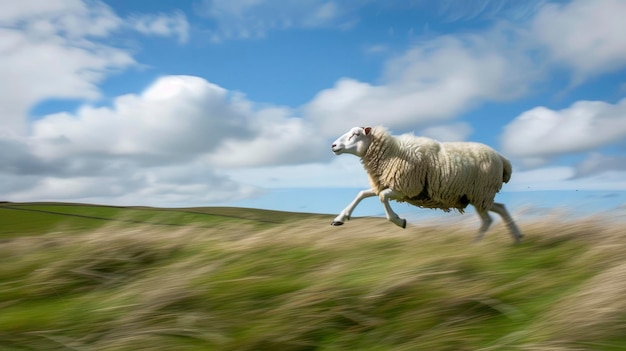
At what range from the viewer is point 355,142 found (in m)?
8.53

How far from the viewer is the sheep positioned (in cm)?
796

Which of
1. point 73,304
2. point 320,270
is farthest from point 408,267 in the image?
point 73,304

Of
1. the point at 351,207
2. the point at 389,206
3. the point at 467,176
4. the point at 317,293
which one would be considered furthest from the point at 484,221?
the point at 317,293

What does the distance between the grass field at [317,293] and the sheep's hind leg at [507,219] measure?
18.0 inches

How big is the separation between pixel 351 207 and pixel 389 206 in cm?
53

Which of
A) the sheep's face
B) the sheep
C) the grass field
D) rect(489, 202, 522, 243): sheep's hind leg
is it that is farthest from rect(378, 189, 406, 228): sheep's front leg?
rect(489, 202, 522, 243): sheep's hind leg

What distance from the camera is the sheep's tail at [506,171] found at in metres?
8.67

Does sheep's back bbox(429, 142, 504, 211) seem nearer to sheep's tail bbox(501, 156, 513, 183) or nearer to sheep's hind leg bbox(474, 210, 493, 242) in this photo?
sheep's hind leg bbox(474, 210, 493, 242)

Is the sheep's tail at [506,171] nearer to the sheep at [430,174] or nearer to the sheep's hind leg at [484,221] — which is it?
A: the sheep at [430,174]

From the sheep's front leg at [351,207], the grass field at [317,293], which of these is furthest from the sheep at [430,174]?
the grass field at [317,293]

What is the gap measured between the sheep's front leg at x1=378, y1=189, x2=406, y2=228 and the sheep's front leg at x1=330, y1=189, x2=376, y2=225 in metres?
0.17

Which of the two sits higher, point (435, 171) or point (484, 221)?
point (435, 171)

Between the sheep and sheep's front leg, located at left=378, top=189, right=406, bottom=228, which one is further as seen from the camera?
the sheep

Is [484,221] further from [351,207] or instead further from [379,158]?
[351,207]
